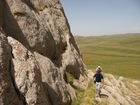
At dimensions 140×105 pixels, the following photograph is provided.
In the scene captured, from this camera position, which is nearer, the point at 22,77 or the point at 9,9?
the point at 22,77

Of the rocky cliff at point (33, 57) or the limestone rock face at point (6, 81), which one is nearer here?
the limestone rock face at point (6, 81)

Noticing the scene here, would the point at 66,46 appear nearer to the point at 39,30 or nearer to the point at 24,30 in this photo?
the point at 39,30

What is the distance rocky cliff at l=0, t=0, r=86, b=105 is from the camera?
46.4 feet

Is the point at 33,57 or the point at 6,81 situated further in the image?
the point at 33,57

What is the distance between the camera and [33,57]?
1659cm

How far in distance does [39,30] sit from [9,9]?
4171 mm

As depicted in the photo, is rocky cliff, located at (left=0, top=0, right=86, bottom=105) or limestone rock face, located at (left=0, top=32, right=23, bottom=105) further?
rocky cliff, located at (left=0, top=0, right=86, bottom=105)

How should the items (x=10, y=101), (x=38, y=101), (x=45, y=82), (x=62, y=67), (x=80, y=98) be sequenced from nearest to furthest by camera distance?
1. (x=10, y=101)
2. (x=38, y=101)
3. (x=45, y=82)
4. (x=80, y=98)
5. (x=62, y=67)

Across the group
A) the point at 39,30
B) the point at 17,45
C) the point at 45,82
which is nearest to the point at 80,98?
the point at 45,82

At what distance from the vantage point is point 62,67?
87.6ft

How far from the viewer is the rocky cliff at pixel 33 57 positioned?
14.1 metres

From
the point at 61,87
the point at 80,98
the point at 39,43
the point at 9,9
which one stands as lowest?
the point at 80,98

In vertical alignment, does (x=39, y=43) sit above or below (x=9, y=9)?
below

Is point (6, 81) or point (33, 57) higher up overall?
point (33, 57)
